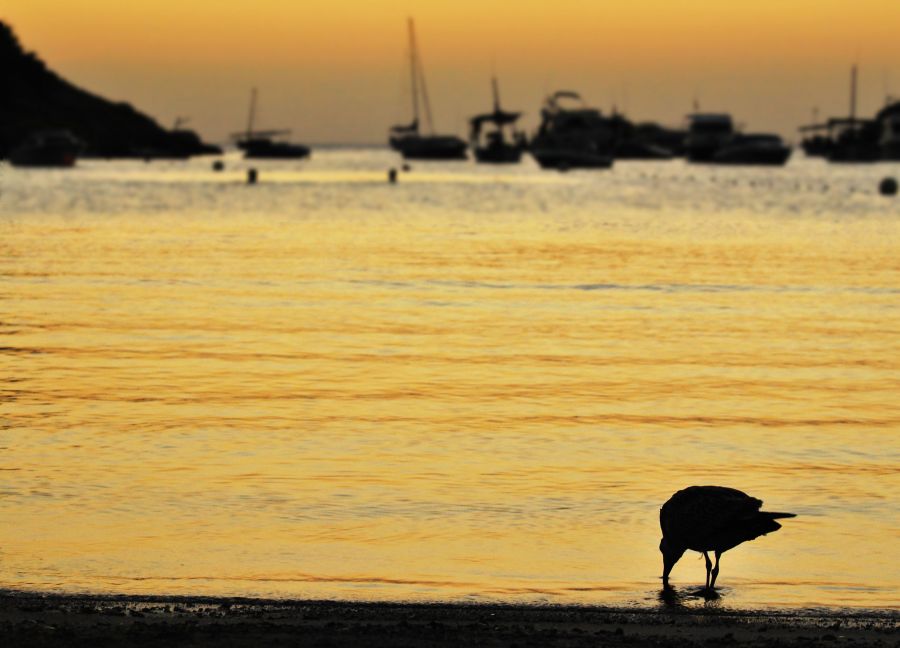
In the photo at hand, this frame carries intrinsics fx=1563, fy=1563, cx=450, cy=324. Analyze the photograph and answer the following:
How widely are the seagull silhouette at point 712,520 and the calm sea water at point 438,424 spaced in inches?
16.7

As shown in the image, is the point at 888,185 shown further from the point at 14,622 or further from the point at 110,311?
the point at 14,622

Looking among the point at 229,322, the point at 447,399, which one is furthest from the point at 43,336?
the point at 447,399

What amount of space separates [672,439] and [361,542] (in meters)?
4.98

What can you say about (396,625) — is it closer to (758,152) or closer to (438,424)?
(438,424)

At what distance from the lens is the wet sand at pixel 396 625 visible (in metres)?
8.26

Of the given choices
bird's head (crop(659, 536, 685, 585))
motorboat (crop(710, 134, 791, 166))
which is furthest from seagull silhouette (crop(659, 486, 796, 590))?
motorboat (crop(710, 134, 791, 166))

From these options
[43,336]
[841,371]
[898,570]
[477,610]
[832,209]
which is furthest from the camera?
[832,209]

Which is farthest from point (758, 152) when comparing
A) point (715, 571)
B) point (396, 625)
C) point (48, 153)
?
point (396, 625)

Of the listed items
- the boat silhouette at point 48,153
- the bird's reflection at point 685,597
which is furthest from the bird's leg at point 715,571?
the boat silhouette at point 48,153

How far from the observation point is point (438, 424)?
16.2 meters

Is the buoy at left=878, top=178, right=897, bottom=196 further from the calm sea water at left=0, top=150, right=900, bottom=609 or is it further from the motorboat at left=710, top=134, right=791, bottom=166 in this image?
the motorboat at left=710, top=134, right=791, bottom=166

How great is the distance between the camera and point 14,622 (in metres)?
Answer: 8.66

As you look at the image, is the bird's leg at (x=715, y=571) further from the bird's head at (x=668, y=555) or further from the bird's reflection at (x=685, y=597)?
the bird's head at (x=668, y=555)

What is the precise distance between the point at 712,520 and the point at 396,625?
220 centimetres
